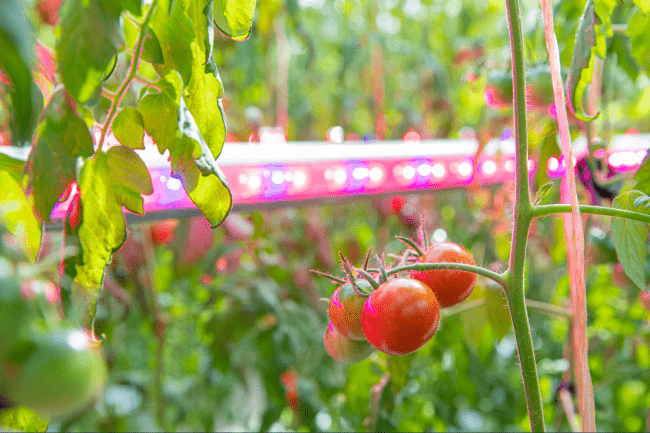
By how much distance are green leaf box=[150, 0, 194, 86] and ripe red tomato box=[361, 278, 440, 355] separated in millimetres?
193

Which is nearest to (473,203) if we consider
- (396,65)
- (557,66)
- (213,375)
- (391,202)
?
(391,202)

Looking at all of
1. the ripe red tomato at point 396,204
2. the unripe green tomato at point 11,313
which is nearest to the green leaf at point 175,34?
the unripe green tomato at point 11,313

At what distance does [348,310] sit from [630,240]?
0.69 ft

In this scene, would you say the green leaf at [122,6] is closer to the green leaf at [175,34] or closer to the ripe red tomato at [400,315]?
the green leaf at [175,34]

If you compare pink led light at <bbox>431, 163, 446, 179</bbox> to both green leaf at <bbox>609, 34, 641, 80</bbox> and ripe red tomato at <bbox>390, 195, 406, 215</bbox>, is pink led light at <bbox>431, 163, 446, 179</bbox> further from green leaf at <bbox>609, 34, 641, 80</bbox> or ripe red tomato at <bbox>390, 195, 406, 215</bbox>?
ripe red tomato at <bbox>390, 195, 406, 215</bbox>

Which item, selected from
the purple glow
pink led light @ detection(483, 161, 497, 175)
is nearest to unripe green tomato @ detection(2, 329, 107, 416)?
the purple glow

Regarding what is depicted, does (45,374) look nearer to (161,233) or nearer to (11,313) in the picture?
(11,313)

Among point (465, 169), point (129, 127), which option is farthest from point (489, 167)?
point (129, 127)

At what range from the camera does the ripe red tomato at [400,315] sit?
32cm

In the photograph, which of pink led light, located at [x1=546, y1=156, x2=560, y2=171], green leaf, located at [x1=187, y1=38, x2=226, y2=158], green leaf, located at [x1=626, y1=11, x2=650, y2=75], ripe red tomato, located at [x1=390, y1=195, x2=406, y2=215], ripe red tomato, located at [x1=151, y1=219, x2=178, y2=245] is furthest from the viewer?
ripe red tomato, located at [x1=390, y1=195, x2=406, y2=215]

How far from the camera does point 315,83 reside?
1.91 meters

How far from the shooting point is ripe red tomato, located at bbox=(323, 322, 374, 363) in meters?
0.40

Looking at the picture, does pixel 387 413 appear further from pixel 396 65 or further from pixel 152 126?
pixel 396 65

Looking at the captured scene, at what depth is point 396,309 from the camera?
319mm
